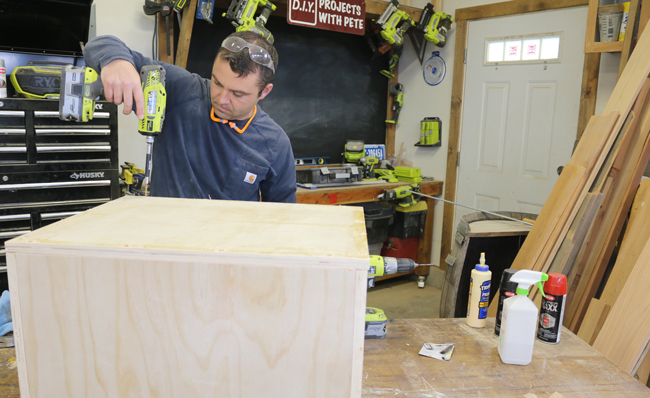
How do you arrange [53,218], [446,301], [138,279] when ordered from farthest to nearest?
[53,218] < [446,301] < [138,279]

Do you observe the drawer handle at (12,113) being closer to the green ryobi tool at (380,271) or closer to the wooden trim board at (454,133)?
the green ryobi tool at (380,271)

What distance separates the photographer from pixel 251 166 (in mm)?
1551

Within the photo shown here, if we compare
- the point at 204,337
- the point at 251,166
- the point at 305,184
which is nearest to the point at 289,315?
the point at 204,337

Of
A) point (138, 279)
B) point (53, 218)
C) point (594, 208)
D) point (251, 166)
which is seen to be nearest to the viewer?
point (138, 279)

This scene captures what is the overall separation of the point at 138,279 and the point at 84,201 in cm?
215

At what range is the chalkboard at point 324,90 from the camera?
3592 millimetres

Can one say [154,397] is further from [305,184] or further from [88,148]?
[305,184]

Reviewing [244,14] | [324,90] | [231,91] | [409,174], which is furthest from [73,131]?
[409,174]

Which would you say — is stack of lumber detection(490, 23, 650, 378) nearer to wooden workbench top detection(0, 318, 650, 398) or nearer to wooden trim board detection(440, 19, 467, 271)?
wooden workbench top detection(0, 318, 650, 398)

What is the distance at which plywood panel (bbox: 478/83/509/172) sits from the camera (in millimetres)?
3403

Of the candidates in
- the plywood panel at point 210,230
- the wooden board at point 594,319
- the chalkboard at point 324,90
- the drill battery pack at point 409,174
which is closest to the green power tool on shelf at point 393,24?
the chalkboard at point 324,90

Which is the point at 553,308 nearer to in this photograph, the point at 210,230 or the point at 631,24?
the point at 210,230

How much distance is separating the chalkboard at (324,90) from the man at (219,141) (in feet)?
6.06

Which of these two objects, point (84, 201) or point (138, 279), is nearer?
point (138, 279)
